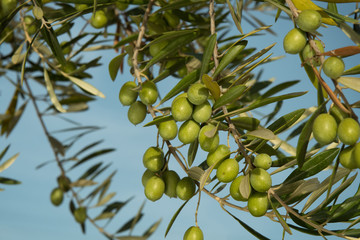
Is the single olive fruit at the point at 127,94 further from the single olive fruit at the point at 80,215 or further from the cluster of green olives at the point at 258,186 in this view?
the single olive fruit at the point at 80,215

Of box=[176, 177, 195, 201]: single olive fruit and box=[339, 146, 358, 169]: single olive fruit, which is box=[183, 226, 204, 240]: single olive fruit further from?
box=[339, 146, 358, 169]: single olive fruit

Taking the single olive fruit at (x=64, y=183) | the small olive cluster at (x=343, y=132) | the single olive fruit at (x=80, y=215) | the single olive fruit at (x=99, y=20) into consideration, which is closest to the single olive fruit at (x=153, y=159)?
the small olive cluster at (x=343, y=132)

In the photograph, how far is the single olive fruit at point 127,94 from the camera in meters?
1.20

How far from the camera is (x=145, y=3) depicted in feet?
4.94

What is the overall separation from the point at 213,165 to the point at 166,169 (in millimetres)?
243

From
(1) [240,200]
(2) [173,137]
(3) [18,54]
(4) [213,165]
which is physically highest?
(3) [18,54]

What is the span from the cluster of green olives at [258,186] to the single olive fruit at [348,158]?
0.16 meters

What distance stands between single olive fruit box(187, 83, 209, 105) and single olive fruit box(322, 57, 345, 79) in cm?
27

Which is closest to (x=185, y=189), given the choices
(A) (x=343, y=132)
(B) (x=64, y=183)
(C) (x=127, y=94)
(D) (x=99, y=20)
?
(C) (x=127, y=94)

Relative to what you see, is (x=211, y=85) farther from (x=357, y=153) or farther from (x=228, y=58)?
(x=357, y=153)

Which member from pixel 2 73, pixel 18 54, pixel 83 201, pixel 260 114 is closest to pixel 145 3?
pixel 18 54

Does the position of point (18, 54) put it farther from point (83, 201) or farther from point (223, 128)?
point (223, 128)

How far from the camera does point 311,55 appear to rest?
3.18 feet

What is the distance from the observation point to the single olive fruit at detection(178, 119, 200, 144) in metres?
1.03
